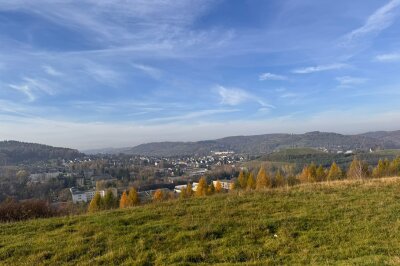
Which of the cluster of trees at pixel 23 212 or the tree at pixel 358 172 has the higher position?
the cluster of trees at pixel 23 212

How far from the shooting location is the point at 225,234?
401 inches

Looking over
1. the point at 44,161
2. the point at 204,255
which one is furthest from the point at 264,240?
the point at 44,161

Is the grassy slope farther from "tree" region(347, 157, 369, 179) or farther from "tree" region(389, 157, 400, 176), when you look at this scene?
"tree" region(389, 157, 400, 176)

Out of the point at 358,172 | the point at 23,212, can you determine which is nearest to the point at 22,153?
the point at 358,172

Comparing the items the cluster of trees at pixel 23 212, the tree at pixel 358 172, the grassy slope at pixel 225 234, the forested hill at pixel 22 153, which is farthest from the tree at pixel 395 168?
the forested hill at pixel 22 153

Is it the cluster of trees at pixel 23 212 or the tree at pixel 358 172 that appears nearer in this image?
the cluster of trees at pixel 23 212

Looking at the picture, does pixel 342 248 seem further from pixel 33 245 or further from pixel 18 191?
pixel 18 191

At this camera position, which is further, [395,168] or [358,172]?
[395,168]

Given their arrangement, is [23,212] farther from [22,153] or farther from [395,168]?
[22,153]

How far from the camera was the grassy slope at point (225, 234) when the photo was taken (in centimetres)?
838

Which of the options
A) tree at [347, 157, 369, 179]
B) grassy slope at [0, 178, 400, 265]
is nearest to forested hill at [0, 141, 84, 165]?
tree at [347, 157, 369, 179]

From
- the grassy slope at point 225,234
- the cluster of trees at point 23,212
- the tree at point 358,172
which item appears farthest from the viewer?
the tree at point 358,172

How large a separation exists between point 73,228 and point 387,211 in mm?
10582

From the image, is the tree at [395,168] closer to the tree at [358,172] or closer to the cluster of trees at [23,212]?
the tree at [358,172]
